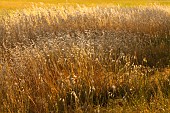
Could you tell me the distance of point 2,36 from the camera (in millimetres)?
8844

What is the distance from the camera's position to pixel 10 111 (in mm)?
4754

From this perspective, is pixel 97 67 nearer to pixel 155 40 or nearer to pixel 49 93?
pixel 49 93

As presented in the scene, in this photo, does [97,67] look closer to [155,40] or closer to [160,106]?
[160,106]

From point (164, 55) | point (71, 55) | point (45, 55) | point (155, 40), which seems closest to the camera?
point (71, 55)

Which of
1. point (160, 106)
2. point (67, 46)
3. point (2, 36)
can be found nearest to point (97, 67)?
point (67, 46)

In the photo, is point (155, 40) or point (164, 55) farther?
point (155, 40)

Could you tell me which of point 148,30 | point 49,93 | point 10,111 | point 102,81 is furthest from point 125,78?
point 148,30

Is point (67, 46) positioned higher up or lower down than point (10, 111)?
higher up

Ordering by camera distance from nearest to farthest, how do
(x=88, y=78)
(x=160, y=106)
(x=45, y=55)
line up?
(x=160, y=106) < (x=88, y=78) < (x=45, y=55)

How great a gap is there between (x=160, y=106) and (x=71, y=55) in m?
2.11

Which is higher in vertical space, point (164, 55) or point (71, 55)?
point (71, 55)

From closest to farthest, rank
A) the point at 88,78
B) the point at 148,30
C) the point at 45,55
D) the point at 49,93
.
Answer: the point at 49,93 → the point at 88,78 → the point at 45,55 → the point at 148,30

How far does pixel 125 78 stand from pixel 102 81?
44cm

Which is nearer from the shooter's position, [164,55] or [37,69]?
[37,69]
